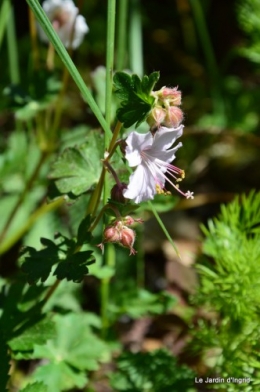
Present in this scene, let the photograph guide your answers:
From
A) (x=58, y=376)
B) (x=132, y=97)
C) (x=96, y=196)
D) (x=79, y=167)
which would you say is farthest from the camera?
(x=58, y=376)

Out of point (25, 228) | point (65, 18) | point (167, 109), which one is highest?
point (65, 18)

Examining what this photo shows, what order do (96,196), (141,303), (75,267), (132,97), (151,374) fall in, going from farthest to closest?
(141,303), (151,374), (96,196), (75,267), (132,97)

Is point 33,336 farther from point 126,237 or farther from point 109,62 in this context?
point 109,62

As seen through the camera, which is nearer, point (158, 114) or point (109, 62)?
point (158, 114)

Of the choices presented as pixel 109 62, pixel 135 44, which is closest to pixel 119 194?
pixel 109 62

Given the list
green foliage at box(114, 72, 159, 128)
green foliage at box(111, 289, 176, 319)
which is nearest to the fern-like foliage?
green foliage at box(111, 289, 176, 319)

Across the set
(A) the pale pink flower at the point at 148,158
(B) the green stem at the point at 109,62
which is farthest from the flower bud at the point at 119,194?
(B) the green stem at the point at 109,62

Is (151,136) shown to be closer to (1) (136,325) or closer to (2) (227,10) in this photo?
(1) (136,325)
